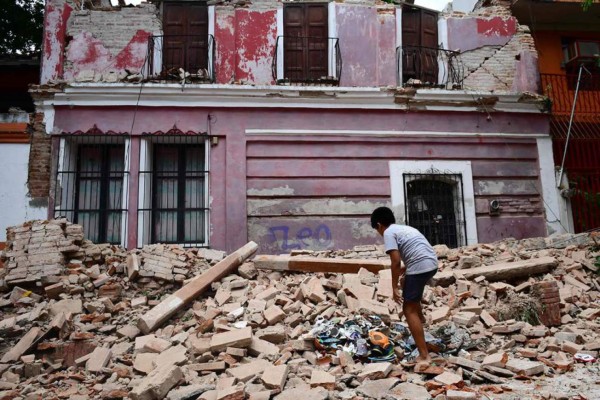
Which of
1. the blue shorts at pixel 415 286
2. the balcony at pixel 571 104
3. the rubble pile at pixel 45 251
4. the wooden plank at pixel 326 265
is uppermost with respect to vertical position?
the balcony at pixel 571 104

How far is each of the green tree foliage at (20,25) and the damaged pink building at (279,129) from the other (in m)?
5.17

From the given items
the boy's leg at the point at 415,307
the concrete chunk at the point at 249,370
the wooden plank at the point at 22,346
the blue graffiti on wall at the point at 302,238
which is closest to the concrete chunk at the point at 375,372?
the boy's leg at the point at 415,307

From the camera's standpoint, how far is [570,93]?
1195 centimetres

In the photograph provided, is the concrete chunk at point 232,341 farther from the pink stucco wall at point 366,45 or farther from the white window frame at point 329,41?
the pink stucco wall at point 366,45

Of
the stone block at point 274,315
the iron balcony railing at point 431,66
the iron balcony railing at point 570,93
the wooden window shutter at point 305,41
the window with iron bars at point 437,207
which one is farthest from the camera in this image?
the iron balcony railing at point 570,93

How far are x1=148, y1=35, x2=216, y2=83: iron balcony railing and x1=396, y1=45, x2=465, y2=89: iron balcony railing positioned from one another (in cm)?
406

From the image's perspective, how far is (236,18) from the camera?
10086 mm

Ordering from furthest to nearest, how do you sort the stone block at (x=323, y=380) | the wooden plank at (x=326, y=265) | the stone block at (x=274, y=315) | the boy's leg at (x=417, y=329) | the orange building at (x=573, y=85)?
the orange building at (x=573, y=85) < the wooden plank at (x=326, y=265) < the stone block at (x=274, y=315) < the boy's leg at (x=417, y=329) < the stone block at (x=323, y=380)

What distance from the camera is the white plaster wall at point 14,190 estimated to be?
9000 mm

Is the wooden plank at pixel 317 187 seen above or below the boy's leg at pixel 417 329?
above

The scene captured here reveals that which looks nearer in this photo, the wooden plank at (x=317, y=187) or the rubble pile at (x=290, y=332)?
the rubble pile at (x=290, y=332)

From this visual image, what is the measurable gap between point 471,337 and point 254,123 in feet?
20.1

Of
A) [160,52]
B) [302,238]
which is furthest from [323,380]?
[160,52]

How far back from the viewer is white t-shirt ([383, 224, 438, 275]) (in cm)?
451
